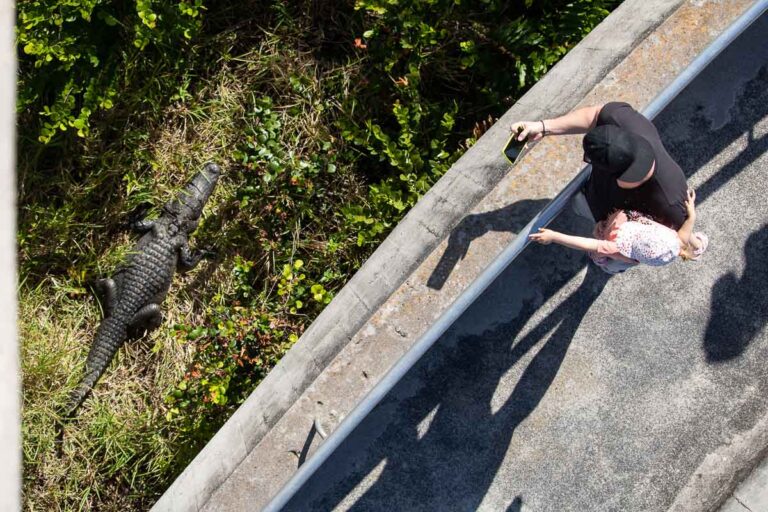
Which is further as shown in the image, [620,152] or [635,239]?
[635,239]

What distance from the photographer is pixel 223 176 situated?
4.81 m

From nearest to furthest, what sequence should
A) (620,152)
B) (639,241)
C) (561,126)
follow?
(620,152) < (639,241) < (561,126)

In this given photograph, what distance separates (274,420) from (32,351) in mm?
2390

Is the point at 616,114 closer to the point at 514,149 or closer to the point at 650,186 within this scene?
the point at 650,186

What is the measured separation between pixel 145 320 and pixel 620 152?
12.2 ft

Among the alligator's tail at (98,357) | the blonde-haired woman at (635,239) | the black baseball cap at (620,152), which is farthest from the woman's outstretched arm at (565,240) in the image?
the alligator's tail at (98,357)

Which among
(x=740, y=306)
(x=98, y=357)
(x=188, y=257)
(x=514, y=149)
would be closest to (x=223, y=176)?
(x=188, y=257)

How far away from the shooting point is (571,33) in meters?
3.95

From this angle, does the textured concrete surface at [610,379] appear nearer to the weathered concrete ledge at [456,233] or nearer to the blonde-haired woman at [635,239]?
the weathered concrete ledge at [456,233]

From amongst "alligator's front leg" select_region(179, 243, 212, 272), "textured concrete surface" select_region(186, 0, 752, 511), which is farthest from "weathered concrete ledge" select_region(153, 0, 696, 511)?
"alligator's front leg" select_region(179, 243, 212, 272)

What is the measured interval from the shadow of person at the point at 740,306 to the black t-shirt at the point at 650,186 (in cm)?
103

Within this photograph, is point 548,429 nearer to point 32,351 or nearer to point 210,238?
point 210,238

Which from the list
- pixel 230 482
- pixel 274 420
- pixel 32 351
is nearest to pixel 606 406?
pixel 274 420

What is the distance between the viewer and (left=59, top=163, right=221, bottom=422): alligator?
466 centimetres
